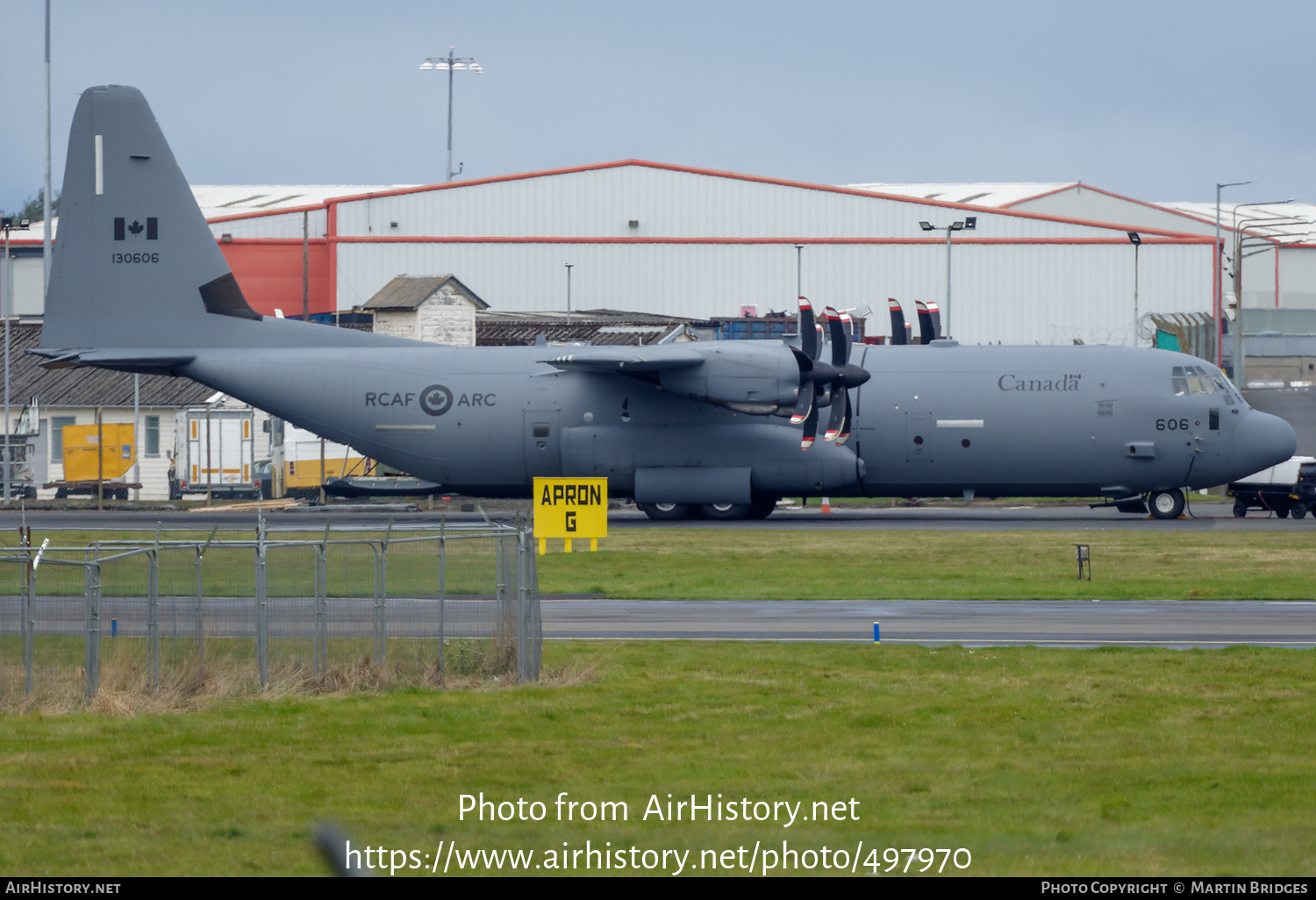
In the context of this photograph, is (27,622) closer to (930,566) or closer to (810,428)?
(930,566)

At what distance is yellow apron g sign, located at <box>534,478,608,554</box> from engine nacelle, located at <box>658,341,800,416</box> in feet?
31.7

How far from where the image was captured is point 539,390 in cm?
4334

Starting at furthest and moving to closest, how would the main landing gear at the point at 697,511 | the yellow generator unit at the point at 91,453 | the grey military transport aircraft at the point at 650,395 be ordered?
the yellow generator unit at the point at 91,453 < the main landing gear at the point at 697,511 < the grey military transport aircraft at the point at 650,395

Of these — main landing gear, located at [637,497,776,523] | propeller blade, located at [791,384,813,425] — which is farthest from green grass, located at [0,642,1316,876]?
main landing gear, located at [637,497,776,523]

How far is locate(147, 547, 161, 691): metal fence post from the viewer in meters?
16.9

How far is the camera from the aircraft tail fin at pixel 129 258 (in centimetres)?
4391

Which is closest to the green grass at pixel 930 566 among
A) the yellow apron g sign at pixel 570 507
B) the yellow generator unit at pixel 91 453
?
the yellow apron g sign at pixel 570 507

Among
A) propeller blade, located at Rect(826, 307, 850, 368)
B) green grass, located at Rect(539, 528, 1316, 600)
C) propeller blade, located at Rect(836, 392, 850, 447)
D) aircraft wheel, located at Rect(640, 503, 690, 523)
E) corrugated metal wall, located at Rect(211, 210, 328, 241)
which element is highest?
corrugated metal wall, located at Rect(211, 210, 328, 241)

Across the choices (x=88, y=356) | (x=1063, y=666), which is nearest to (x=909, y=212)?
(x=88, y=356)

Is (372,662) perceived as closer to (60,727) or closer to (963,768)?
(60,727)

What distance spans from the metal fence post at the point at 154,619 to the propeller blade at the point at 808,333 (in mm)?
26553

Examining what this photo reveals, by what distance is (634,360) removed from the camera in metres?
41.1

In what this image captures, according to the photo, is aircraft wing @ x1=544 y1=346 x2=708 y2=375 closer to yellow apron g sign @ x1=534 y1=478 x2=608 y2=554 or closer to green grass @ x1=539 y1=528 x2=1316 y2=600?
green grass @ x1=539 y1=528 x2=1316 y2=600

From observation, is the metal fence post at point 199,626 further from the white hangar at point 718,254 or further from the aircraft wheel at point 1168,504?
the white hangar at point 718,254
